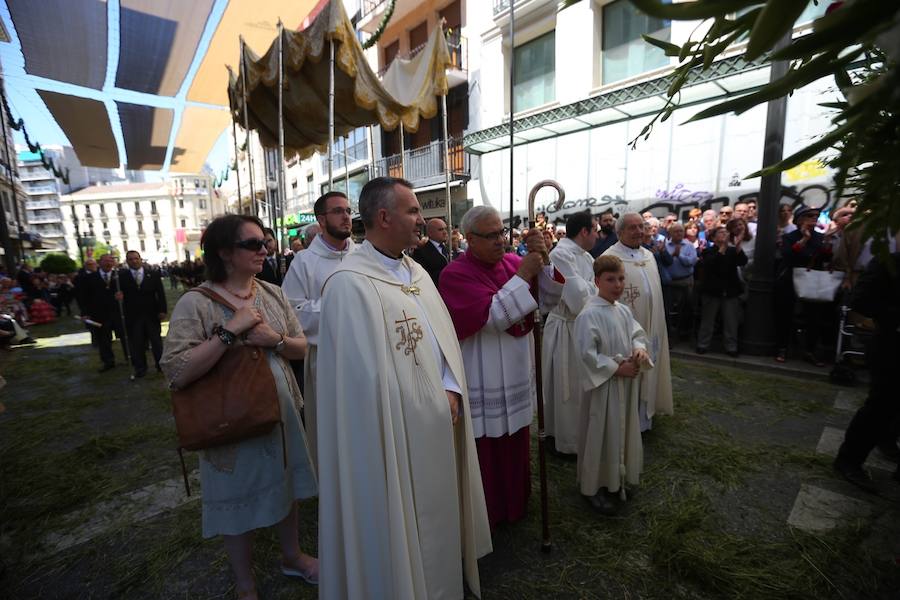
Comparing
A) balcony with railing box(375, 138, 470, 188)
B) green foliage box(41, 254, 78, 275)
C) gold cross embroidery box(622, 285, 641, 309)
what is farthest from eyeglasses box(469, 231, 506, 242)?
green foliage box(41, 254, 78, 275)

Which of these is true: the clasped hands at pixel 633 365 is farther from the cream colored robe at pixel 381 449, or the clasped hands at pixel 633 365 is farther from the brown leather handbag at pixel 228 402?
the brown leather handbag at pixel 228 402

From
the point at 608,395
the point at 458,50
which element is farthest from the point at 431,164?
the point at 608,395

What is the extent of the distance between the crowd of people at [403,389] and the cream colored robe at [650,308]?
429 millimetres

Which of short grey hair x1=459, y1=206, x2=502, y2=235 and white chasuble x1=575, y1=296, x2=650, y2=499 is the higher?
short grey hair x1=459, y1=206, x2=502, y2=235

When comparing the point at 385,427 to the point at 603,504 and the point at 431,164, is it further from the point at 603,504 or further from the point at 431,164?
the point at 431,164

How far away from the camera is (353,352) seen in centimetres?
180

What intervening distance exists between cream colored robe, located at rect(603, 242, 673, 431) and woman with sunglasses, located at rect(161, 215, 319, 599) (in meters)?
3.19

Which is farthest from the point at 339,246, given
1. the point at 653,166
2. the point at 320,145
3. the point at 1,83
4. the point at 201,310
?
the point at 1,83

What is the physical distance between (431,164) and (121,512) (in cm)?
1499

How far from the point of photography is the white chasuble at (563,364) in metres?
3.73

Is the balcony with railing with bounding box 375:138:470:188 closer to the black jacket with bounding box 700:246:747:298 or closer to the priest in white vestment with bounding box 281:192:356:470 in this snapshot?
the black jacket with bounding box 700:246:747:298

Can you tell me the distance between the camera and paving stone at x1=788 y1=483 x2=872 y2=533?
2.76 metres

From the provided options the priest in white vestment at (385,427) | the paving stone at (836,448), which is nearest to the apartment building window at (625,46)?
the paving stone at (836,448)

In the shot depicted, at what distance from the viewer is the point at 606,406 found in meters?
2.93
